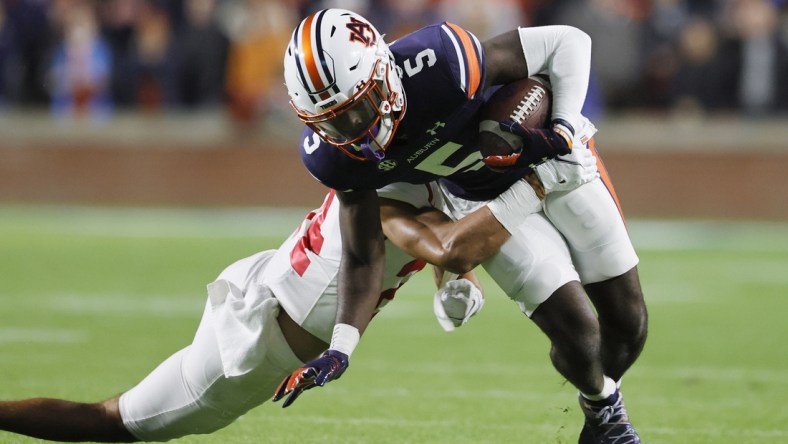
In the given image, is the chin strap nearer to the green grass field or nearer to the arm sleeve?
the arm sleeve

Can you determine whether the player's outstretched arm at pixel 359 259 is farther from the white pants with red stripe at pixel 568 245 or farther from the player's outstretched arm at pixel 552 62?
the player's outstretched arm at pixel 552 62

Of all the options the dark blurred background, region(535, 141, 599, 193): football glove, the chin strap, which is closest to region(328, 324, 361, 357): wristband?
the chin strap

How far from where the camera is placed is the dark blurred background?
35.7 feet

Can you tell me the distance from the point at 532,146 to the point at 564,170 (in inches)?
8.5

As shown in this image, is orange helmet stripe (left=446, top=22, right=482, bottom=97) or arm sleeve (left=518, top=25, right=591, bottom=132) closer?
orange helmet stripe (left=446, top=22, right=482, bottom=97)

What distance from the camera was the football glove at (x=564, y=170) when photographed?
12.8ft

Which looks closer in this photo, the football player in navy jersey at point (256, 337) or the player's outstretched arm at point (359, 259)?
the player's outstretched arm at point (359, 259)

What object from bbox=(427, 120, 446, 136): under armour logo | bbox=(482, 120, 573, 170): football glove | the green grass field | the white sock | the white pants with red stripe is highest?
bbox=(427, 120, 446, 136): under armour logo

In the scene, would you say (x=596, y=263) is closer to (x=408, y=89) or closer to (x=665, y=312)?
(x=408, y=89)

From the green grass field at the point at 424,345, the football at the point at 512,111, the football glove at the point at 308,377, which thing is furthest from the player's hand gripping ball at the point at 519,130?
the green grass field at the point at 424,345

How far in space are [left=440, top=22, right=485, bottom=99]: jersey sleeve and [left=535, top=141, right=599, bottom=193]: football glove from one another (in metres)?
0.32

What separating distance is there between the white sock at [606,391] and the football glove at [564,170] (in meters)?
0.63

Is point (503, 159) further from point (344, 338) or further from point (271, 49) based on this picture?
point (271, 49)

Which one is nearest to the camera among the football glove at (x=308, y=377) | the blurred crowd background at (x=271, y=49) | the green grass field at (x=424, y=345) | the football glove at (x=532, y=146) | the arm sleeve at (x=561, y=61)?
the football glove at (x=308, y=377)
